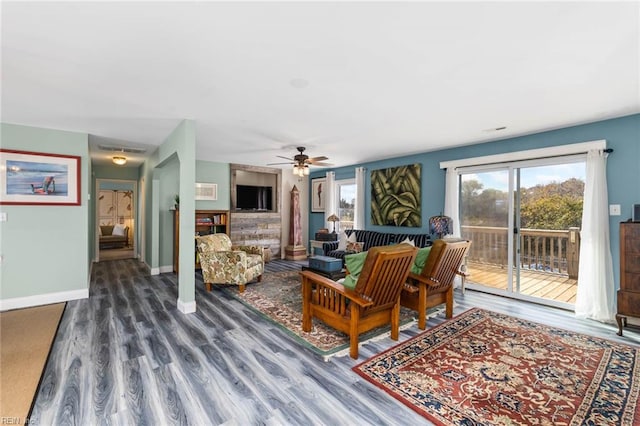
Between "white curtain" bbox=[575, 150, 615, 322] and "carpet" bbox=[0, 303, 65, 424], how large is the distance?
5.52 metres

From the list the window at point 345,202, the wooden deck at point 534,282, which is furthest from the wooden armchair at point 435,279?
the window at point 345,202

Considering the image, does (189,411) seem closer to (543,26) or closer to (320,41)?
(320,41)

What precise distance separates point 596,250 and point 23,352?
6.29 meters

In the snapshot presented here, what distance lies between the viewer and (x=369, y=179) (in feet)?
21.3

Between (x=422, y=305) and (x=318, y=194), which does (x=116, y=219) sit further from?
(x=422, y=305)

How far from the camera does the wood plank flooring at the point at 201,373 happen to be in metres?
1.80

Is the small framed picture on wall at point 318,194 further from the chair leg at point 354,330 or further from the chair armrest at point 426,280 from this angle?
the chair leg at point 354,330

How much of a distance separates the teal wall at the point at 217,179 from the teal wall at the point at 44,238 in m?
2.31

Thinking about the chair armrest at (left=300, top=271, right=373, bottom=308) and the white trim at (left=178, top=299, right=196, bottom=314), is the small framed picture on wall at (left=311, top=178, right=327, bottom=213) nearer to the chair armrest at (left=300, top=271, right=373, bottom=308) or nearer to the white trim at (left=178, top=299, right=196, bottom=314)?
the white trim at (left=178, top=299, right=196, bottom=314)

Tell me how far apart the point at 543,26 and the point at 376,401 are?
271 centimetres

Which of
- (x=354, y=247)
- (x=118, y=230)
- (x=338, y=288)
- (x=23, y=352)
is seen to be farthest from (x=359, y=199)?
(x=118, y=230)

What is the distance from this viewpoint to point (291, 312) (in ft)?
11.6

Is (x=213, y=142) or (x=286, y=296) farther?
(x=213, y=142)

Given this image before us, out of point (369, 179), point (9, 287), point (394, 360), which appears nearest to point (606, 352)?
point (394, 360)
